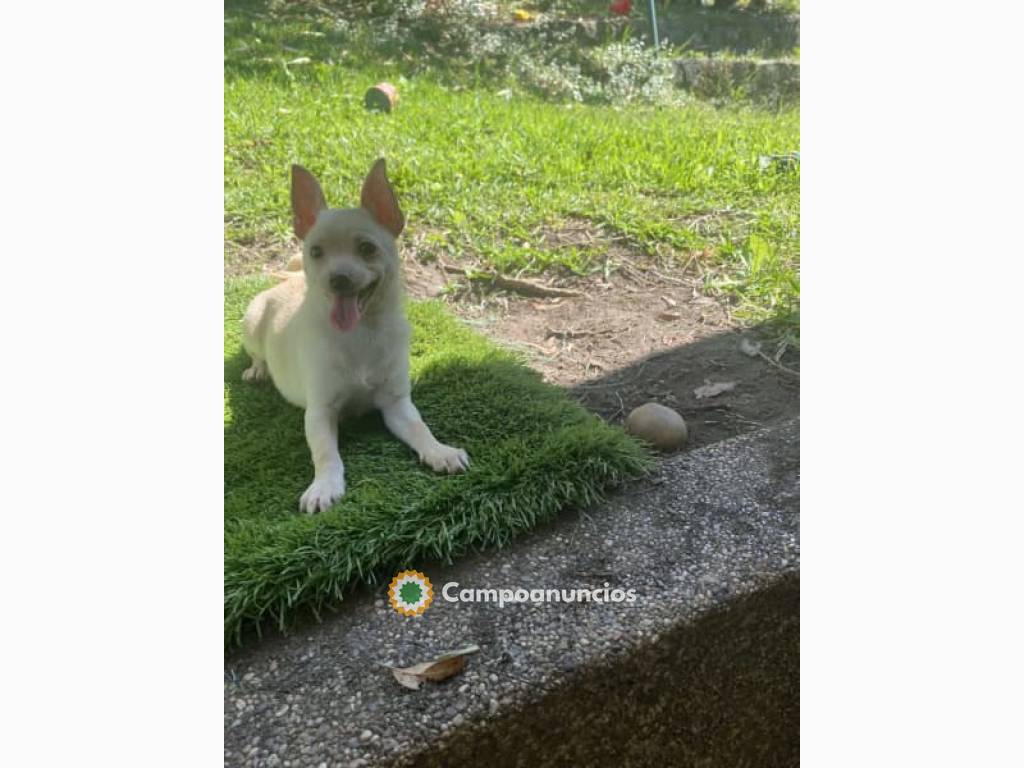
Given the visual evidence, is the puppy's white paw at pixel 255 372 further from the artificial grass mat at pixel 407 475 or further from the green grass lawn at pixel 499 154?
the green grass lawn at pixel 499 154

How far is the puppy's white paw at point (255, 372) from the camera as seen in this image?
283 centimetres

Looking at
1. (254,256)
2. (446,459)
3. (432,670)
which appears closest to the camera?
(432,670)

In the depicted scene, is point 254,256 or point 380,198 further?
point 254,256

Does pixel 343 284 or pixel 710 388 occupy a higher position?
pixel 343 284

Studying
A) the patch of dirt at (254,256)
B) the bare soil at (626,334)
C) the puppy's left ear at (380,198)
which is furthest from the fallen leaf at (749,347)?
the patch of dirt at (254,256)

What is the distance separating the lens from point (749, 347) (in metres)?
2.72

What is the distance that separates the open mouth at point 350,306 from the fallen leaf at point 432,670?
35.2 inches

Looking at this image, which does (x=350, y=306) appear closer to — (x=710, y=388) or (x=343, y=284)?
(x=343, y=284)

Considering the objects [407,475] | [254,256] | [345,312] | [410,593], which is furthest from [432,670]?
[254,256]

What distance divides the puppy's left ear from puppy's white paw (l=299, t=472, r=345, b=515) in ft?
2.19

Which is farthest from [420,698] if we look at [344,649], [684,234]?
[684,234]

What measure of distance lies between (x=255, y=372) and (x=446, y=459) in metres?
0.74

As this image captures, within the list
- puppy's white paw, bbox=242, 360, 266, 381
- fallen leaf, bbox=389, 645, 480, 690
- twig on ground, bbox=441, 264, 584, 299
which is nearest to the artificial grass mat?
puppy's white paw, bbox=242, 360, 266, 381

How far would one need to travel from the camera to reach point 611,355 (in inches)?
108
